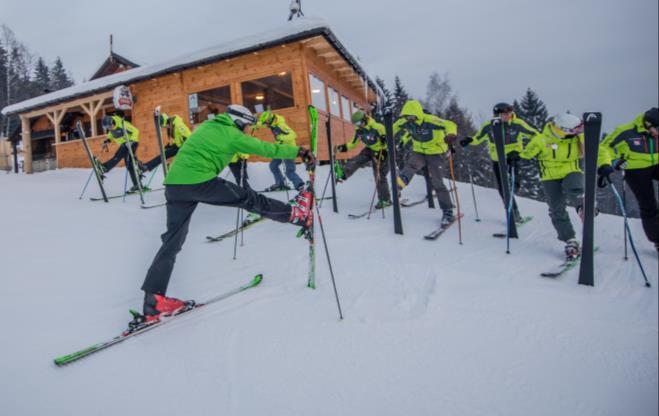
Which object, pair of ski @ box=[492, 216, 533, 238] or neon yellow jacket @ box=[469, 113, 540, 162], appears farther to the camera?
neon yellow jacket @ box=[469, 113, 540, 162]

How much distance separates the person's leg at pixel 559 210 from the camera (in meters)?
4.38

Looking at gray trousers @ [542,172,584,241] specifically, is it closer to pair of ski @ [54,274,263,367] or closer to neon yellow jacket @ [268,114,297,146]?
pair of ski @ [54,274,263,367]

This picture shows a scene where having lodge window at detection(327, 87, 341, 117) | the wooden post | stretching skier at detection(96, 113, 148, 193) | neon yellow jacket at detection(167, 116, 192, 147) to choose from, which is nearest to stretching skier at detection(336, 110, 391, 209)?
neon yellow jacket at detection(167, 116, 192, 147)

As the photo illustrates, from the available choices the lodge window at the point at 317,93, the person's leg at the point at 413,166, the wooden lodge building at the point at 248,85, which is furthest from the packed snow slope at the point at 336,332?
the lodge window at the point at 317,93

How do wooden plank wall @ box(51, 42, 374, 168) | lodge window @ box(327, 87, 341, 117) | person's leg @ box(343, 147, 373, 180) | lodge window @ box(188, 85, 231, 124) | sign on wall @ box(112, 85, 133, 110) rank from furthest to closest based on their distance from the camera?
lodge window @ box(327, 87, 341, 117) → sign on wall @ box(112, 85, 133, 110) → lodge window @ box(188, 85, 231, 124) → wooden plank wall @ box(51, 42, 374, 168) → person's leg @ box(343, 147, 373, 180)

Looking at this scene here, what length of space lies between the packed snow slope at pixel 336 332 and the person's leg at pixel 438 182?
980 mm

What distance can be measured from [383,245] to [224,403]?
10.7 ft

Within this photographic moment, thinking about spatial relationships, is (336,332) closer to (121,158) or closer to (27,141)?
(121,158)

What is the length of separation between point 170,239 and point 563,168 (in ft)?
15.2

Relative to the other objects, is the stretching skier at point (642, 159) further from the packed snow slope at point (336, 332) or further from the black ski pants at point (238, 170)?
the black ski pants at point (238, 170)

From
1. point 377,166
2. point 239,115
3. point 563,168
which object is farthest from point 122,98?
point 563,168

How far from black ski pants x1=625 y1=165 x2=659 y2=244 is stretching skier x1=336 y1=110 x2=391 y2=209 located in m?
3.74

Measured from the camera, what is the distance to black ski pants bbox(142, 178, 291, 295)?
2824 millimetres

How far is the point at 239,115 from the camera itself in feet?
10.3
